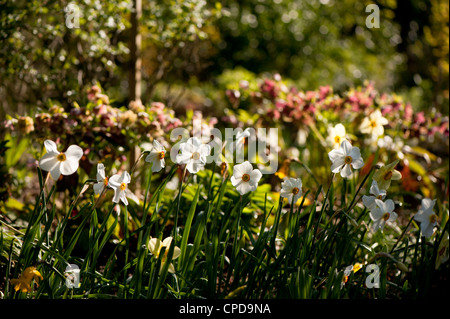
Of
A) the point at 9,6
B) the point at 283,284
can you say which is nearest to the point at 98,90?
the point at 9,6

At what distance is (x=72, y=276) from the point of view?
60.2 inches

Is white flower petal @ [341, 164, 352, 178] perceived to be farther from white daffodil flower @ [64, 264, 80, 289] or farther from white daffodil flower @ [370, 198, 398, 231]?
white daffodil flower @ [64, 264, 80, 289]

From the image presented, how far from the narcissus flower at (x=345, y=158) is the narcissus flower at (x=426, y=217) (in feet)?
0.77

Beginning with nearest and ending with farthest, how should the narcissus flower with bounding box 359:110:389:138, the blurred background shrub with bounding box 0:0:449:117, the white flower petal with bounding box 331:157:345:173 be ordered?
the white flower petal with bounding box 331:157:345:173
the narcissus flower with bounding box 359:110:389:138
the blurred background shrub with bounding box 0:0:449:117

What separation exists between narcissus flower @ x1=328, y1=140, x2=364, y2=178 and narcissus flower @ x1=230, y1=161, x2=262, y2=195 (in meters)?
0.24

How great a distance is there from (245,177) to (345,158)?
32cm

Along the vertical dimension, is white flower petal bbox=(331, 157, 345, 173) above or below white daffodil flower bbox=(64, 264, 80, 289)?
above

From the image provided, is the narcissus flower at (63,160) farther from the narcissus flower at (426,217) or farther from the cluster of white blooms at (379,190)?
the narcissus flower at (426,217)

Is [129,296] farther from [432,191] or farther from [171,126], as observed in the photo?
[432,191]

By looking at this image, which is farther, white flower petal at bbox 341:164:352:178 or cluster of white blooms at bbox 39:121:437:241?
white flower petal at bbox 341:164:352:178

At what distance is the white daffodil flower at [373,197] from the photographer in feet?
5.02

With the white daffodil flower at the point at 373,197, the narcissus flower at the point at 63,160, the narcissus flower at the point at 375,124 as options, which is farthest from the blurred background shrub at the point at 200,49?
the white daffodil flower at the point at 373,197

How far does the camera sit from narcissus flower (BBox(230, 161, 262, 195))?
5.22 ft

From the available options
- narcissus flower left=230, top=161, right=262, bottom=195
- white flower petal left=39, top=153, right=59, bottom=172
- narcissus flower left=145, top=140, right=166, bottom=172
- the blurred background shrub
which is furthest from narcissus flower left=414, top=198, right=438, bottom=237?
the blurred background shrub
